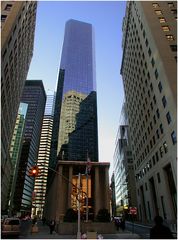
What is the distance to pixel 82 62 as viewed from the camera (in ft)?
515

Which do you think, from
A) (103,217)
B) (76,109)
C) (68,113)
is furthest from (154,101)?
(76,109)

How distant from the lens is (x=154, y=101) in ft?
158

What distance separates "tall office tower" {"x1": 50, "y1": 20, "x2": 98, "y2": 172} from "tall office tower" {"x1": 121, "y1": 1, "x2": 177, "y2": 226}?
173 ft

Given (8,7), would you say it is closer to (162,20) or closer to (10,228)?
(162,20)

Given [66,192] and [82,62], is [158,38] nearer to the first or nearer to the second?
[66,192]

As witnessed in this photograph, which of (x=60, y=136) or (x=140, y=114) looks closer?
Answer: (x=140, y=114)

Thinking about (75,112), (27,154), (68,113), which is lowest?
(27,154)

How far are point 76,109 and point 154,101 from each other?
83.9m

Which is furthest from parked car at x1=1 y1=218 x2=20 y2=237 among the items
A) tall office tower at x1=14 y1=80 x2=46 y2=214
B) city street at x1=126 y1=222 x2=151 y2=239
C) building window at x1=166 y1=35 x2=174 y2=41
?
tall office tower at x1=14 y1=80 x2=46 y2=214

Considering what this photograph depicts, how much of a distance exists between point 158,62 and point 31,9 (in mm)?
36989

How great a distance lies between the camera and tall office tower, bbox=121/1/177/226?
132 feet

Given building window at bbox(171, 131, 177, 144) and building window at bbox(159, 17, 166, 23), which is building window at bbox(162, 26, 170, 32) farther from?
building window at bbox(171, 131, 177, 144)

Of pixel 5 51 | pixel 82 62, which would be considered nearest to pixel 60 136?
pixel 82 62

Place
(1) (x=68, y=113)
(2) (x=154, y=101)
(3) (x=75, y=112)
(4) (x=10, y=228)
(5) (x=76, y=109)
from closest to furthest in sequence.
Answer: (4) (x=10, y=228)
(2) (x=154, y=101)
(1) (x=68, y=113)
(3) (x=75, y=112)
(5) (x=76, y=109)
